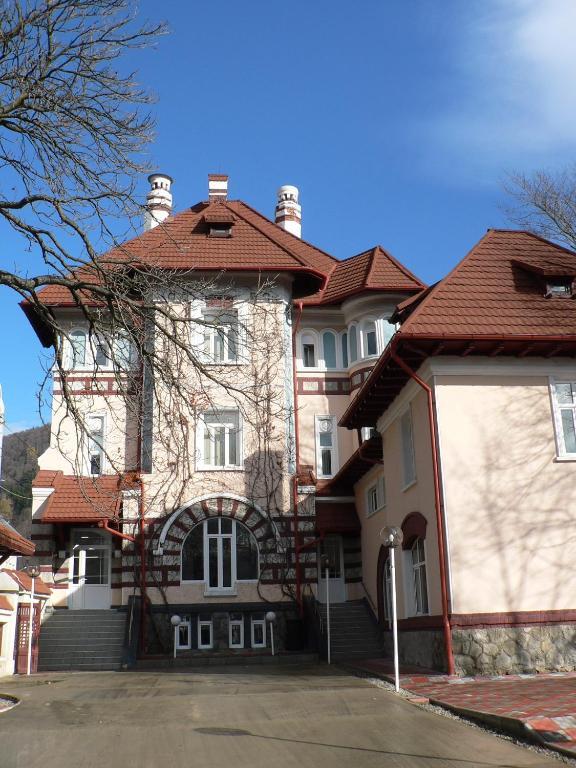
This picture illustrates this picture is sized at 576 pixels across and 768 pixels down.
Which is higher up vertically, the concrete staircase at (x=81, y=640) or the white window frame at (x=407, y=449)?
the white window frame at (x=407, y=449)

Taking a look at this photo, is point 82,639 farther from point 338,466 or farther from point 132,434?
point 338,466

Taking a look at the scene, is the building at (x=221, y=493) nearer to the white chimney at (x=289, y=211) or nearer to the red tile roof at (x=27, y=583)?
the red tile roof at (x=27, y=583)

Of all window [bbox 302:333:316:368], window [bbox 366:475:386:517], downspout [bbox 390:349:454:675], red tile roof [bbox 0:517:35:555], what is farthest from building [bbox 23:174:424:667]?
downspout [bbox 390:349:454:675]

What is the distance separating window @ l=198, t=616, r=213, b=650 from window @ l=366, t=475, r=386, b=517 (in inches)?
214

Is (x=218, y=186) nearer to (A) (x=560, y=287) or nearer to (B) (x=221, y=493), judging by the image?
(B) (x=221, y=493)

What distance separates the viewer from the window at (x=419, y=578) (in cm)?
1667

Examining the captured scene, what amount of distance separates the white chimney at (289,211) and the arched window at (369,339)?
9.17 meters

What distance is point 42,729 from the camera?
995cm

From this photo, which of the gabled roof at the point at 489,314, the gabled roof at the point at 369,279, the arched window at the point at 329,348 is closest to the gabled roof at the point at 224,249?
the gabled roof at the point at 369,279

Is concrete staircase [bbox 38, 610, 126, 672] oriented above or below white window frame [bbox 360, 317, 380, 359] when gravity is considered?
below

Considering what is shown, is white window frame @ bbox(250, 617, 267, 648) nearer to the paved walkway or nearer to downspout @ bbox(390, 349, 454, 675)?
the paved walkway

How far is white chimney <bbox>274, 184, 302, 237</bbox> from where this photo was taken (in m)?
36.3

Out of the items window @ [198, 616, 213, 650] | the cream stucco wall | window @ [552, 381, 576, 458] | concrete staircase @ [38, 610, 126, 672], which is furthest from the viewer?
window @ [198, 616, 213, 650]

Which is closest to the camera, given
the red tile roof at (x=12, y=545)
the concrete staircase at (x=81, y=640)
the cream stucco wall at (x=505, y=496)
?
the red tile roof at (x=12, y=545)
